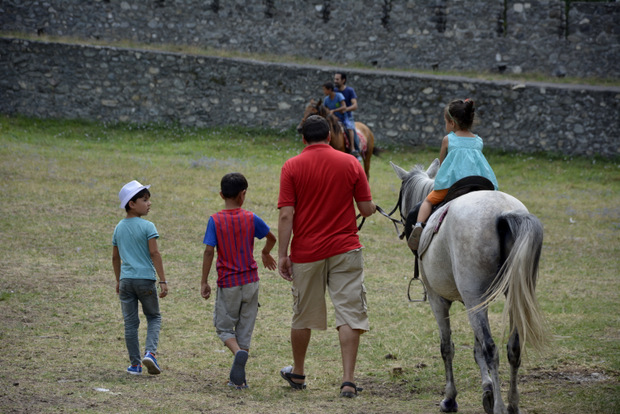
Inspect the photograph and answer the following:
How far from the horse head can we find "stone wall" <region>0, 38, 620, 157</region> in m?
12.6

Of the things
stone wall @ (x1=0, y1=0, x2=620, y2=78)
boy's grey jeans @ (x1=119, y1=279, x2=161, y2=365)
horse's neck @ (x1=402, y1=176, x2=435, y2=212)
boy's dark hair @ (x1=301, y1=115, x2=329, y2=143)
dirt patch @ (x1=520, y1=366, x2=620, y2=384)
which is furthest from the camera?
stone wall @ (x1=0, y1=0, x2=620, y2=78)

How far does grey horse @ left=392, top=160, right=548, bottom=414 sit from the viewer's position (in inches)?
161

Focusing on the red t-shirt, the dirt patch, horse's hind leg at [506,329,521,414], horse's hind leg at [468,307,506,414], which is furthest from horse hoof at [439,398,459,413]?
the red t-shirt

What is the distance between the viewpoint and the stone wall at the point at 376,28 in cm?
2100

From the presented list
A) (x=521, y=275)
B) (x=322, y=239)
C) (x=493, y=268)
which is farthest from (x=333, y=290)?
(x=521, y=275)

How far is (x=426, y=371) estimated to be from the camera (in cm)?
552

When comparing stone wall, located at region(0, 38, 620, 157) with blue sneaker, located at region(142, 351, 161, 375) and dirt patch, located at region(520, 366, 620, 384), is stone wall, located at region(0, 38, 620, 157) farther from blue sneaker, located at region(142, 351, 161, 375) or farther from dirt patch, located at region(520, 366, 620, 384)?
blue sneaker, located at region(142, 351, 161, 375)

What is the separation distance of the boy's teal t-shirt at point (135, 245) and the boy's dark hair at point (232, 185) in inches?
21.8

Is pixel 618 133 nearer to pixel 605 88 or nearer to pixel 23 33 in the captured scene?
pixel 605 88

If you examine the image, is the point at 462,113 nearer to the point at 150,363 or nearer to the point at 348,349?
the point at 348,349

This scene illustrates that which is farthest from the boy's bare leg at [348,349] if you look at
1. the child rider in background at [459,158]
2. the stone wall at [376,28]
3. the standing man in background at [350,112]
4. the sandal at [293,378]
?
the stone wall at [376,28]

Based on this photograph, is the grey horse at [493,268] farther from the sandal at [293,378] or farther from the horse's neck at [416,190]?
the sandal at [293,378]

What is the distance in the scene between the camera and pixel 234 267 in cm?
484

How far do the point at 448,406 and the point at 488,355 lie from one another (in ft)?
1.86
